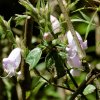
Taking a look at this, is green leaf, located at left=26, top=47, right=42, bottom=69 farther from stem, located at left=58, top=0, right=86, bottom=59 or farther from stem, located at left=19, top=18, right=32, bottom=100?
stem, located at left=19, top=18, right=32, bottom=100

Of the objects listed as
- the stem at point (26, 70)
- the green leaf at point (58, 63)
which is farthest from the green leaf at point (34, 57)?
the stem at point (26, 70)

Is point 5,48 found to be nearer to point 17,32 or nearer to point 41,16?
point 17,32

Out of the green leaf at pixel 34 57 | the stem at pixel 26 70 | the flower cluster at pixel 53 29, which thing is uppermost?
the flower cluster at pixel 53 29

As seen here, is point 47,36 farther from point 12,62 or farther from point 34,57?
point 12,62

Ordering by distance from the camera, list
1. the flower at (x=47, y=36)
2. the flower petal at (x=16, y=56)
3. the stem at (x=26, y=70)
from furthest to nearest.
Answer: the stem at (x=26, y=70) → the flower petal at (x=16, y=56) → the flower at (x=47, y=36)

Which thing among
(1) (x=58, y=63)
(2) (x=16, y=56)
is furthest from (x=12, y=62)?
(1) (x=58, y=63)

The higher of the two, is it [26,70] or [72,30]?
[72,30]

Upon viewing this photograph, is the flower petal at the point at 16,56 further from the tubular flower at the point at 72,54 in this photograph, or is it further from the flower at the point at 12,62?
the tubular flower at the point at 72,54

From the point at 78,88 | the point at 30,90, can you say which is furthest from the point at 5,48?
the point at 78,88

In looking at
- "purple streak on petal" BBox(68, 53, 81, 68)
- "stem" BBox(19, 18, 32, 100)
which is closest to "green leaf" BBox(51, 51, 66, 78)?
"purple streak on petal" BBox(68, 53, 81, 68)
